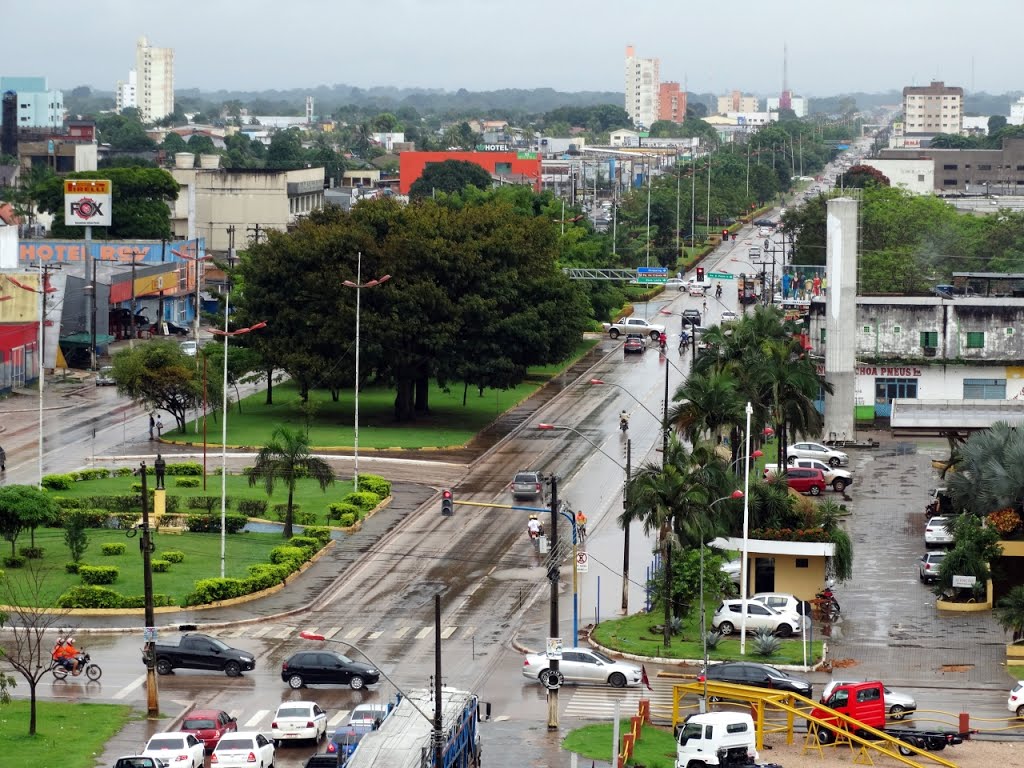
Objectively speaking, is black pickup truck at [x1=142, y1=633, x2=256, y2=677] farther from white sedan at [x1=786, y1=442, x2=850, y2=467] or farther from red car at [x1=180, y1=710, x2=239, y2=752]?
white sedan at [x1=786, y1=442, x2=850, y2=467]

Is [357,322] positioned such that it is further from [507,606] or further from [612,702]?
[612,702]

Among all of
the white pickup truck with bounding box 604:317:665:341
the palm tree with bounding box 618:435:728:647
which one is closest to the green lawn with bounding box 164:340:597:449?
the white pickup truck with bounding box 604:317:665:341

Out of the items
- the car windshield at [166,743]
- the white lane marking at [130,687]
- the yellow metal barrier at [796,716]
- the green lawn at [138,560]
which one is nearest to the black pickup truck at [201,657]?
the white lane marking at [130,687]

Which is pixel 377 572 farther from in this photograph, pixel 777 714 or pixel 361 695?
pixel 777 714

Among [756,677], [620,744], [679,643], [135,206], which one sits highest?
[135,206]

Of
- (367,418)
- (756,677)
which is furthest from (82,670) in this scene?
(367,418)

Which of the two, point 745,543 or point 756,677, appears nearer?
point 756,677

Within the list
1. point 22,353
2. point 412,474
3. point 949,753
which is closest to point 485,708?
point 949,753
